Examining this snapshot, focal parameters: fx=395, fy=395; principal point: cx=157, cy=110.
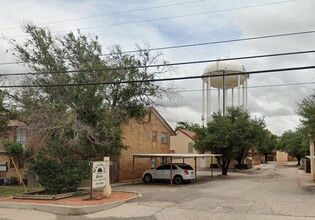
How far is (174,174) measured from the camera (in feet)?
96.2

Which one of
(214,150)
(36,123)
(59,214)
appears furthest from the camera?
(214,150)

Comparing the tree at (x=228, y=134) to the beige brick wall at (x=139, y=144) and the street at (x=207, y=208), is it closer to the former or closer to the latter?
the beige brick wall at (x=139, y=144)

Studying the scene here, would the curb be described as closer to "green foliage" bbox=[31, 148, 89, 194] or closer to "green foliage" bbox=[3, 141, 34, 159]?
Answer: "green foliage" bbox=[31, 148, 89, 194]

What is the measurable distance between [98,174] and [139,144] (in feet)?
47.5

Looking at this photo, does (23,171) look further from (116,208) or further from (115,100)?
(116,208)

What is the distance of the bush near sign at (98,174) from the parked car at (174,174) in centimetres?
1076

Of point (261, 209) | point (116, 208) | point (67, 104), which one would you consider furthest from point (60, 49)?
point (261, 209)

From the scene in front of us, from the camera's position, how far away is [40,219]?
1448 cm

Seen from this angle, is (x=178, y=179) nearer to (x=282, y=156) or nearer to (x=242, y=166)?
(x=242, y=166)

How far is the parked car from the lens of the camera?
29016 millimetres

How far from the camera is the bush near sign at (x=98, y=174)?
18.5 m

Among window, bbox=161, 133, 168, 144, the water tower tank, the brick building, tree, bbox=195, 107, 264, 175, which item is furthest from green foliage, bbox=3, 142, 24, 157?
the water tower tank

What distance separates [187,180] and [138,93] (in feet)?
26.5

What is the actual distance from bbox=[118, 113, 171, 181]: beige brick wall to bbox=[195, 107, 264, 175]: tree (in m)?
4.19
